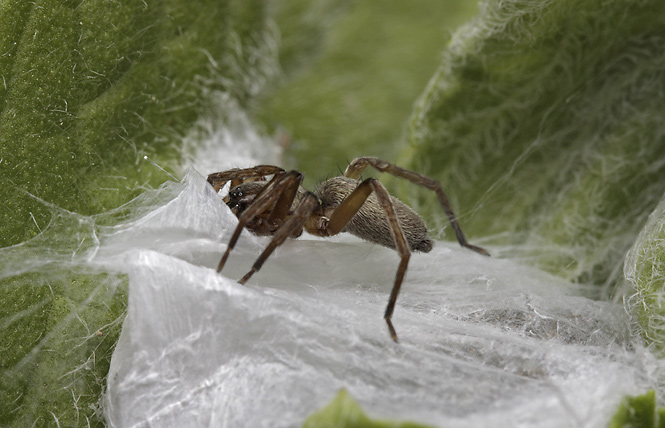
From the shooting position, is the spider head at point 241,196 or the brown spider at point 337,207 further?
the spider head at point 241,196

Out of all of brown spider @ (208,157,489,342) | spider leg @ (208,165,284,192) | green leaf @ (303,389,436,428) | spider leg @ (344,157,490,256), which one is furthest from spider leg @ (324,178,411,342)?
green leaf @ (303,389,436,428)

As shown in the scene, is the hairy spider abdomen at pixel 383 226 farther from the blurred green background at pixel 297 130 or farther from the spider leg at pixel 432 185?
the blurred green background at pixel 297 130

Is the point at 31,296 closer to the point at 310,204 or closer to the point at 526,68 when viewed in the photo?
the point at 310,204

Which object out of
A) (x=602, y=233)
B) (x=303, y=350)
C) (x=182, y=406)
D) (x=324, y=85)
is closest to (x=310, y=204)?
(x=303, y=350)

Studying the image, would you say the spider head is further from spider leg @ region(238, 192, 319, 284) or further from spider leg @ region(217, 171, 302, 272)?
spider leg @ region(238, 192, 319, 284)

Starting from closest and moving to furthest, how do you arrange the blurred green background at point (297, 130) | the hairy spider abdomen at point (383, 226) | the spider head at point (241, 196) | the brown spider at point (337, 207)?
the blurred green background at point (297, 130) → the brown spider at point (337, 207) → the hairy spider abdomen at point (383, 226) → the spider head at point (241, 196)

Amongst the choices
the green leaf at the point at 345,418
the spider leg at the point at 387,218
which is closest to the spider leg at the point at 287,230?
the spider leg at the point at 387,218

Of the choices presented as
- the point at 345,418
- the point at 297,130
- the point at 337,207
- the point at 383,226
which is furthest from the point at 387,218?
the point at 297,130
